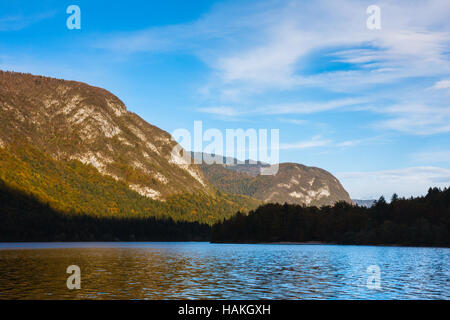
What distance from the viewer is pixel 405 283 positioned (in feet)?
203

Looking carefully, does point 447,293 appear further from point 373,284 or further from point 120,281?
point 120,281
